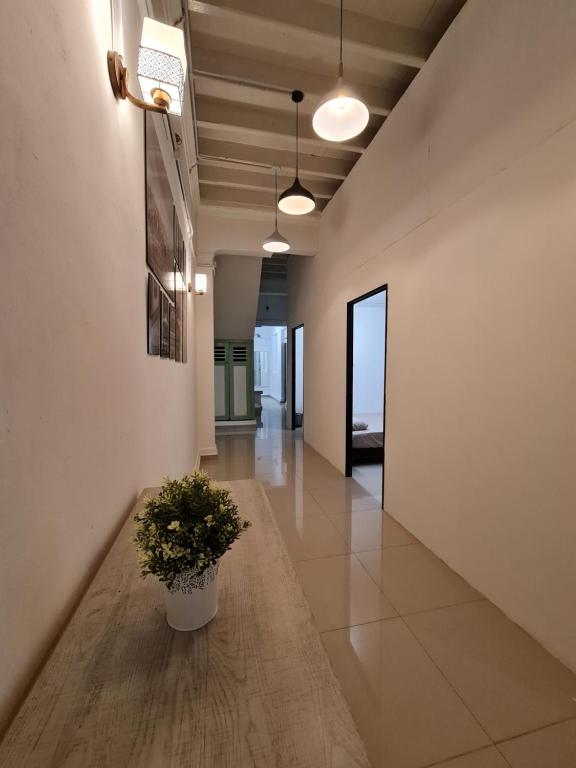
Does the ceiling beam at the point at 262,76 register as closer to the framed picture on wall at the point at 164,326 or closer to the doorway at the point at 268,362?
the framed picture on wall at the point at 164,326

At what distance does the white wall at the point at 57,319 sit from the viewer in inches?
21.4

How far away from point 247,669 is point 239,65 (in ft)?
11.8

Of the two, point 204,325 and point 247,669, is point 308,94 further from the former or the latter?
point 247,669

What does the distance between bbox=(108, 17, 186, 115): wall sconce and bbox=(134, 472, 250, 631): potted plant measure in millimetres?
1252

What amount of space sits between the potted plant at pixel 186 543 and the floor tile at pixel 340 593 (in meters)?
1.15

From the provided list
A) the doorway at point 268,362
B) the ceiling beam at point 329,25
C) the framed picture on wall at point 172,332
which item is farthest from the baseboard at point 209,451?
the doorway at point 268,362

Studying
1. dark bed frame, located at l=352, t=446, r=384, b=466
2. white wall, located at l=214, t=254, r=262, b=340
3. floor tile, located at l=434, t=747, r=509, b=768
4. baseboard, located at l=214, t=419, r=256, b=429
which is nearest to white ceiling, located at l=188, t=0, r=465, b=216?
white wall, located at l=214, t=254, r=262, b=340

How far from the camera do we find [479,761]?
1123 mm

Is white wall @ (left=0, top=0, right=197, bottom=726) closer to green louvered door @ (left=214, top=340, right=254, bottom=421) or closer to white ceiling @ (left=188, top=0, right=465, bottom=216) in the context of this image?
white ceiling @ (left=188, top=0, right=465, bottom=216)

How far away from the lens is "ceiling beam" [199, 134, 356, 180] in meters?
3.45

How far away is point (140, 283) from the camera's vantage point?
1.42 m

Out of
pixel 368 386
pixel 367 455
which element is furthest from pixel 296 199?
pixel 368 386

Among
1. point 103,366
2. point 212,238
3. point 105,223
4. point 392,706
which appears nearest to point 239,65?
point 212,238

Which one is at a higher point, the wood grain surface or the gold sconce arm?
the gold sconce arm
